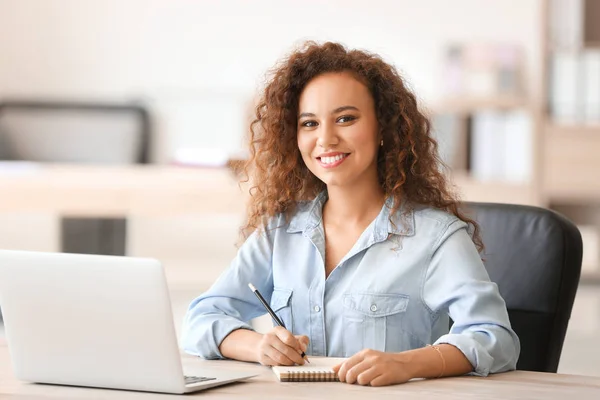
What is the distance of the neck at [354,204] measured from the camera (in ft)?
5.50

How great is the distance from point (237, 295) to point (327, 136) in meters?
0.31

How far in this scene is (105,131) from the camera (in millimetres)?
5621

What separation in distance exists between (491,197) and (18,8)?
2863mm

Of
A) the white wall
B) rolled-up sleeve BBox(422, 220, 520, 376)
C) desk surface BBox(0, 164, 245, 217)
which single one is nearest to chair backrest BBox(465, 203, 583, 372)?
rolled-up sleeve BBox(422, 220, 520, 376)

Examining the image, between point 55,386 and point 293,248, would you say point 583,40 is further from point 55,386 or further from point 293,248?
point 55,386

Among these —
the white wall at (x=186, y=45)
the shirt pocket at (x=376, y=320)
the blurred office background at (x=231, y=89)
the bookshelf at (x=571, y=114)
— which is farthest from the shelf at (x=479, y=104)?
the shirt pocket at (x=376, y=320)

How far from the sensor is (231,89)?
223 inches

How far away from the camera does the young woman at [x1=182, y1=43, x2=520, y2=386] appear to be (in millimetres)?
1530

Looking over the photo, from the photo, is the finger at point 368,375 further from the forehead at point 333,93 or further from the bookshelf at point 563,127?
the bookshelf at point 563,127

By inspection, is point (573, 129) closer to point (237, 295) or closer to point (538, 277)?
point (538, 277)

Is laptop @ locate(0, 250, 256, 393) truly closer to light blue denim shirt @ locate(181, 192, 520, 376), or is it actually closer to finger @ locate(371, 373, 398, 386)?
finger @ locate(371, 373, 398, 386)

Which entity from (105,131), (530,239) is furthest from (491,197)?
(530,239)

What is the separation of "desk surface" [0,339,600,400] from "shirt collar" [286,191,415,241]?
0.31 meters

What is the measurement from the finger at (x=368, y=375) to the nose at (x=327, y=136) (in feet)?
1.47
